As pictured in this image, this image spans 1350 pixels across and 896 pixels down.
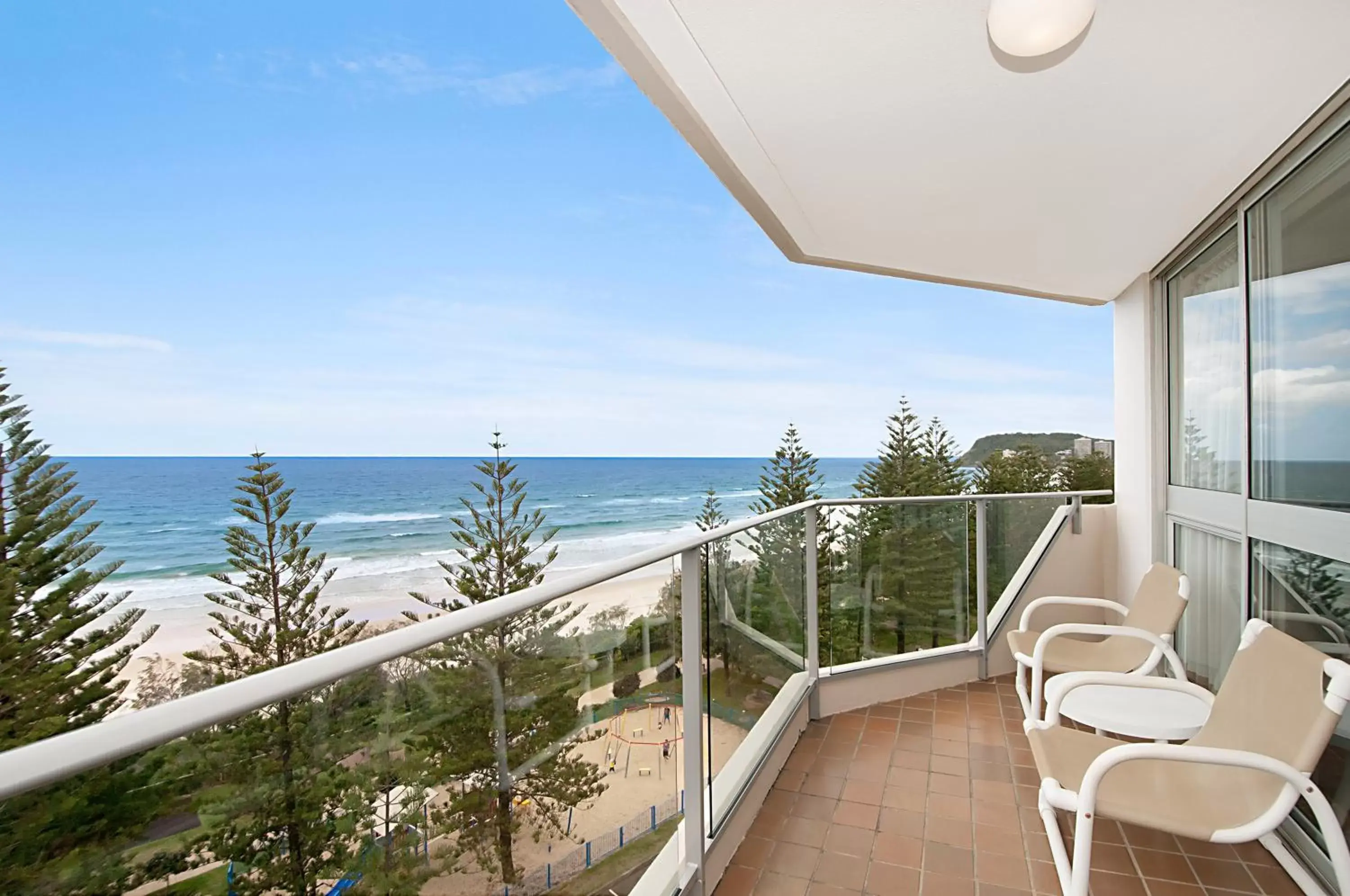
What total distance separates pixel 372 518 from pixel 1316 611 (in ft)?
113

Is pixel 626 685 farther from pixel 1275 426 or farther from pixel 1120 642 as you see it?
pixel 1120 642

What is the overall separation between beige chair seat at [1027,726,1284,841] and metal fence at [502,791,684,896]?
1.13 meters

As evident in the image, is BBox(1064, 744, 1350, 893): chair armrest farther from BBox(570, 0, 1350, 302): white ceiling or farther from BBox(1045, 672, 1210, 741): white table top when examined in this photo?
BBox(570, 0, 1350, 302): white ceiling

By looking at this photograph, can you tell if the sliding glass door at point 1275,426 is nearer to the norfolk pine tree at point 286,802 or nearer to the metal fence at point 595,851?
the metal fence at point 595,851

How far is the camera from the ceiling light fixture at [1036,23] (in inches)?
58.2

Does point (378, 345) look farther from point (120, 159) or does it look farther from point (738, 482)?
point (738, 482)

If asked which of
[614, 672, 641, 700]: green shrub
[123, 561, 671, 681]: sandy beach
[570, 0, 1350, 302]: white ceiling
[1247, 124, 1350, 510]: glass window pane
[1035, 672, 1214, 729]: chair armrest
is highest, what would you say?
[570, 0, 1350, 302]: white ceiling

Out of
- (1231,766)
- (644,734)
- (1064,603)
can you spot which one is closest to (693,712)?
(644,734)

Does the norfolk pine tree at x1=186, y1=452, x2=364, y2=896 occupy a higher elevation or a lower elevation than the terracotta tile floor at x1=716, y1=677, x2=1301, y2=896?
higher

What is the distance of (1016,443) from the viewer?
24125 millimetres

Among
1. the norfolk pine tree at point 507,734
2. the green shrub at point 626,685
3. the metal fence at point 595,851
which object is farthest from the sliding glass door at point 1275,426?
the norfolk pine tree at point 507,734

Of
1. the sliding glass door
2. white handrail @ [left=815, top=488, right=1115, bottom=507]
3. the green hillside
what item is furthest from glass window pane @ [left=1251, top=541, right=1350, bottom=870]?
the green hillside

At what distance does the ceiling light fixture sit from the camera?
1.48m

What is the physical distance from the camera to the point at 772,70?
185cm
